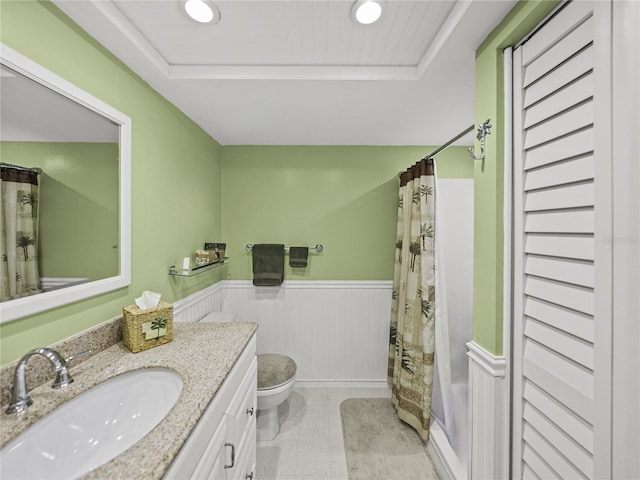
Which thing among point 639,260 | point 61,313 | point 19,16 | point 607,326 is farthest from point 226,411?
point 19,16

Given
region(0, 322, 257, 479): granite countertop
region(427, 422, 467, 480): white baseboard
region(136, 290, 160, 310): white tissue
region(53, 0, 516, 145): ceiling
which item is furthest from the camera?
region(427, 422, 467, 480): white baseboard

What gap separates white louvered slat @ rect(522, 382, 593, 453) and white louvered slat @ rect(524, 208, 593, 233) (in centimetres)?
55

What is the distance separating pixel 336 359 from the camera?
2545 millimetres

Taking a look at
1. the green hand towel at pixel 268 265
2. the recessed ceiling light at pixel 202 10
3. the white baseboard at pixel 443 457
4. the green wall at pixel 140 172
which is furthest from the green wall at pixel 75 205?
the white baseboard at pixel 443 457

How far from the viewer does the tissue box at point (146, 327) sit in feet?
3.72

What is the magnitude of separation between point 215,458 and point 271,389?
0.87m

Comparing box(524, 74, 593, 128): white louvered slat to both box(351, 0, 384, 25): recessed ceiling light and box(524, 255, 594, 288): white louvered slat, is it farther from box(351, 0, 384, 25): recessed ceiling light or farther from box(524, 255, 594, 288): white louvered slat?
box(351, 0, 384, 25): recessed ceiling light

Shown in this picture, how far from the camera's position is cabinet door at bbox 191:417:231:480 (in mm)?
811

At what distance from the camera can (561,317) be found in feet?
2.80

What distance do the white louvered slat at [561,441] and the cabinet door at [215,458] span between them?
3.58 ft

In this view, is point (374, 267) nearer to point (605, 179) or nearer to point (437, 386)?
point (437, 386)

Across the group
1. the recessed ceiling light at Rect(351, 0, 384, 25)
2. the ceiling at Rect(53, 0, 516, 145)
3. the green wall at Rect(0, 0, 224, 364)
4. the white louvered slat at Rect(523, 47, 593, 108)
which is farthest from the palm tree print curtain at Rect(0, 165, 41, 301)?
the white louvered slat at Rect(523, 47, 593, 108)

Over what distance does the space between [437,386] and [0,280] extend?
90.2 inches

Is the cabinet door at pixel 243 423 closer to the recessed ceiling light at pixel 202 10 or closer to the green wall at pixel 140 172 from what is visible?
the green wall at pixel 140 172
